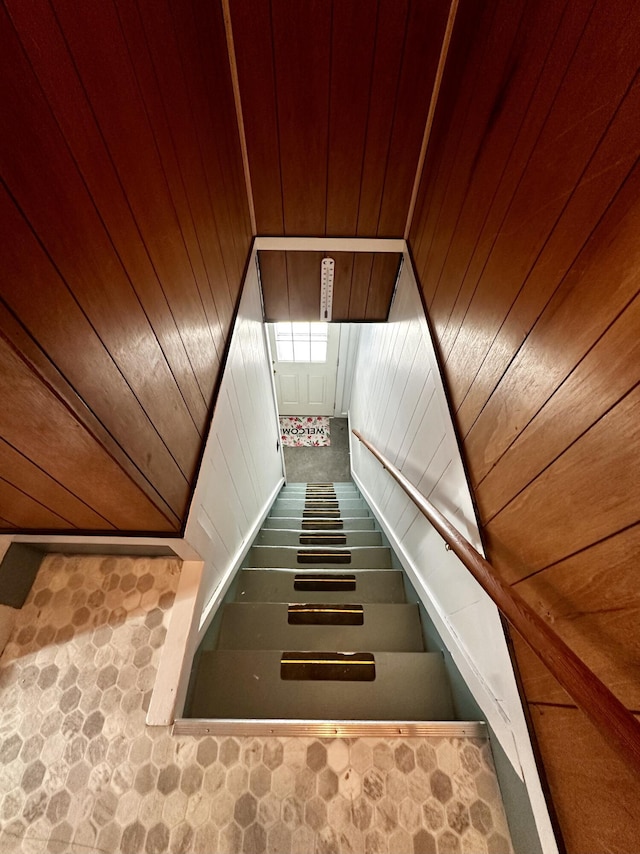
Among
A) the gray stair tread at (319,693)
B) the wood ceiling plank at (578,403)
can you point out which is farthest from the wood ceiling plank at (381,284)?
the gray stair tread at (319,693)

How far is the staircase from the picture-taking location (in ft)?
3.82

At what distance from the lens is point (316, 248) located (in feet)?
6.44

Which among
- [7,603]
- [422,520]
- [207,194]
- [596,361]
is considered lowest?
[7,603]

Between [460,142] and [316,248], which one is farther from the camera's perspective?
[316,248]

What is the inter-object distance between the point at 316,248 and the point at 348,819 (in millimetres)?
2393

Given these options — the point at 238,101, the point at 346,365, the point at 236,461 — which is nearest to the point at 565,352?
the point at 236,461

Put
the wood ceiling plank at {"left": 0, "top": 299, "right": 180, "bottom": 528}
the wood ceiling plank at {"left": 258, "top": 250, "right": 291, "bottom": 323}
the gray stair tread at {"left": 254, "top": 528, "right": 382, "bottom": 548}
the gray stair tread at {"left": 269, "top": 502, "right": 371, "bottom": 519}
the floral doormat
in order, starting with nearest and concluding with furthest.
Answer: the wood ceiling plank at {"left": 0, "top": 299, "right": 180, "bottom": 528} < the wood ceiling plank at {"left": 258, "top": 250, "right": 291, "bottom": 323} < the gray stair tread at {"left": 254, "top": 528, "right": 382, "bottom": 548} < the gray stair tread at {"left": 269, "top": 502, "right": 371, "bottom": 519} < the floral doormat

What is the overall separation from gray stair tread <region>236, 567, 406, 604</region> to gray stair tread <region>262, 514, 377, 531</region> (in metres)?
0.94

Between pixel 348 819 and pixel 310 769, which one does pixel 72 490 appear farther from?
pixel 348 819

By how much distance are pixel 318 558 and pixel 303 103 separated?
2400mm

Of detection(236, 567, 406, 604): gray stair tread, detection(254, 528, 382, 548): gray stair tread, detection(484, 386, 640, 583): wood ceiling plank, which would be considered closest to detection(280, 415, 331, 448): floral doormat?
detection(254, 528, 382, 548): gray stair tread

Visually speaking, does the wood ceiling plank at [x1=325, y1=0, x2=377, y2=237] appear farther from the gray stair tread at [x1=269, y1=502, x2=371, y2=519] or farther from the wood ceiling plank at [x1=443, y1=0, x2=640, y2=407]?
the gray stair tread at [x1=269, y1=502, x2=371, y2=519]

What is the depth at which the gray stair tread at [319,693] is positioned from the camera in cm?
115

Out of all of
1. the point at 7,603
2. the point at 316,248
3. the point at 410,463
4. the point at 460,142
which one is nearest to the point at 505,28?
the point at 460,142
